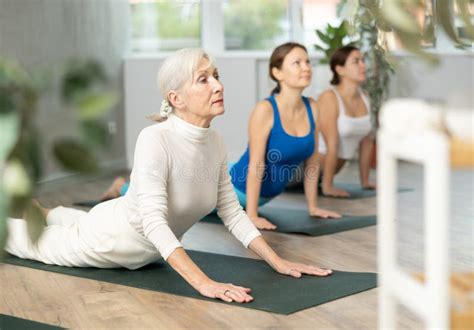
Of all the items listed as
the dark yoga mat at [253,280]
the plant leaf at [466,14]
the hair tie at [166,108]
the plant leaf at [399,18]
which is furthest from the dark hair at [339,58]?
the plant leaf at [399,18]

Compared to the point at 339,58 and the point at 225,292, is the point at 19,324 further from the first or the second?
the point at 339,58

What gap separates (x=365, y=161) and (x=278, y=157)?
1.40m

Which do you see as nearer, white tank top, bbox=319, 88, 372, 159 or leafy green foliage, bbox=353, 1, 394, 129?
white tank top, bbox=319, 88, 372, 159

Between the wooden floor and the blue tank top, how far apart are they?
0.33 meters

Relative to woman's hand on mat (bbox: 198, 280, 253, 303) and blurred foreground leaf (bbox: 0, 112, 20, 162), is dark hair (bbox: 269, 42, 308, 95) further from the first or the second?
blurred foreground leaf (bbox: 0, 112, 20, 162)

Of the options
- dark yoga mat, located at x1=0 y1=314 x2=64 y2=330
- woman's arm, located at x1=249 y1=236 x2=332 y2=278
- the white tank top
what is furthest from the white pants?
the white tank top

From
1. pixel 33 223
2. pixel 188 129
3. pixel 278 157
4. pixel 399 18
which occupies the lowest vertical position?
pixel 278 157

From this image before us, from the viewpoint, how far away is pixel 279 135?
420 cm

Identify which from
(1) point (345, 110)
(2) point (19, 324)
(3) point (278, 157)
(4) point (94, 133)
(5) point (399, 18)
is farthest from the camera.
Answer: (1) point (345, 110)

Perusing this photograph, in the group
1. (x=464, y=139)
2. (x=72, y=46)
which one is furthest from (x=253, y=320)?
(x=72, y=46)

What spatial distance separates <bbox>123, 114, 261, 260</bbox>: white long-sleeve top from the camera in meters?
2.80

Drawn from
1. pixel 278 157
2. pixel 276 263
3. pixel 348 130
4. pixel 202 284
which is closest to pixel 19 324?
pixel 202 284

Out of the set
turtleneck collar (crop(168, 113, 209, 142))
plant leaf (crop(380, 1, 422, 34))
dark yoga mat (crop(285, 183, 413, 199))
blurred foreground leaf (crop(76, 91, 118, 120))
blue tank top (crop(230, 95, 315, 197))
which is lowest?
dark yoga mat (crop(285, 183, 413, 199))

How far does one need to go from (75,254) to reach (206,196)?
59 centimetres
